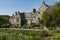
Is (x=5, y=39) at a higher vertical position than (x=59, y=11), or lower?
lower

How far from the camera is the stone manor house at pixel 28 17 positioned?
7149cm

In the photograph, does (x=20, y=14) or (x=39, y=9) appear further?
(x=20, y=14)

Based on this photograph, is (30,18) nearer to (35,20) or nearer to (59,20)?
(35,20)

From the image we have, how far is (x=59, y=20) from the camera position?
49750 mm

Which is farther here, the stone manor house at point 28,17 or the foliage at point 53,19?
the stone manor house at point 28,17

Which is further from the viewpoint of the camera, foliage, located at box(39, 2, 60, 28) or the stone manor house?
the stone manor house

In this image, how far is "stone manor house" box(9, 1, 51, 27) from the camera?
71.5 metres

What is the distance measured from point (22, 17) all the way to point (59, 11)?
3279 centimetres

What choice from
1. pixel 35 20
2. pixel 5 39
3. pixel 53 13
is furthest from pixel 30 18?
pixel 5 39

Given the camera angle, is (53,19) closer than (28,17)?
Yes

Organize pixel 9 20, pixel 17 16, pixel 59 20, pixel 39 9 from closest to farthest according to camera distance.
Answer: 1. pixel 59 20
2. pixel 39 9
3. pixel 17 16
4. pixel 9 20

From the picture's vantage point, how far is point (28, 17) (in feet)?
261

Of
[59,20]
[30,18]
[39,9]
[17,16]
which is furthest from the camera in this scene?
[17,16]

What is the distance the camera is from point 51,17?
51250 millimetres
